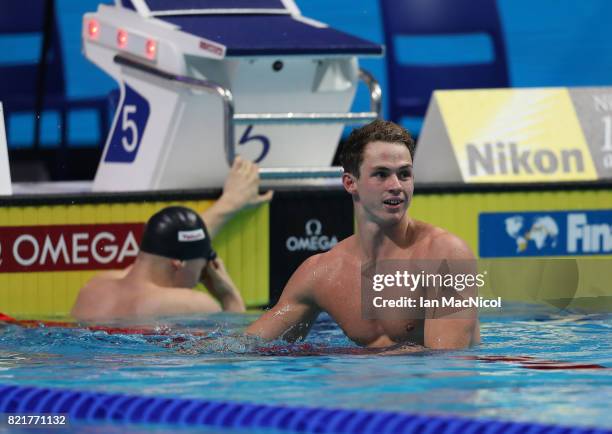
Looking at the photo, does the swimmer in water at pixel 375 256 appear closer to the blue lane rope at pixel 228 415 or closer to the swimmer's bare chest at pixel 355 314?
the swimmer's bare chest at pixel 355 314

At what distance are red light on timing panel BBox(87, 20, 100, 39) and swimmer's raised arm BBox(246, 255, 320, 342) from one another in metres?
2.65

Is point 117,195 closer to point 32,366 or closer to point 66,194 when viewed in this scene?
point 66,194

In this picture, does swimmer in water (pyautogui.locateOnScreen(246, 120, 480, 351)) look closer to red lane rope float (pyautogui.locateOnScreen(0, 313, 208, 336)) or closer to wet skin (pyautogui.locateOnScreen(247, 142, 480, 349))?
wet skin (pyautogui.locateOnScreen(247, 142, 480, 349))

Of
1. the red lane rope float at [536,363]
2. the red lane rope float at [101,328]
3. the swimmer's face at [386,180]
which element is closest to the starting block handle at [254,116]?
the red lane rope float at [101,328]

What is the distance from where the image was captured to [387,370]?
4.27m

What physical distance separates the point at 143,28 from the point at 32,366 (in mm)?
2547

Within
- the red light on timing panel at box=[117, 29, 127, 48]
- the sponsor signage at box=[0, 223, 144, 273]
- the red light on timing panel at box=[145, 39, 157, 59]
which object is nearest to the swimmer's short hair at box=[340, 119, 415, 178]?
the sponsor signage at box=[0, 223, 144, 273]

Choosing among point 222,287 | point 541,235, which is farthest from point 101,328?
point 541,235

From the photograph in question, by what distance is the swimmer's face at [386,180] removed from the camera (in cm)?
430

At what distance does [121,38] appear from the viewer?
6.74 meters

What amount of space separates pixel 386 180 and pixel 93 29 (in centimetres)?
305

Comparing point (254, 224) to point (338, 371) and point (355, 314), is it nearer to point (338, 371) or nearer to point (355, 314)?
point (355, 314)

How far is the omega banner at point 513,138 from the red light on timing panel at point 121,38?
1.49m

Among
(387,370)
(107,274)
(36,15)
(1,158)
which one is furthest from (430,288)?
(36,15)
